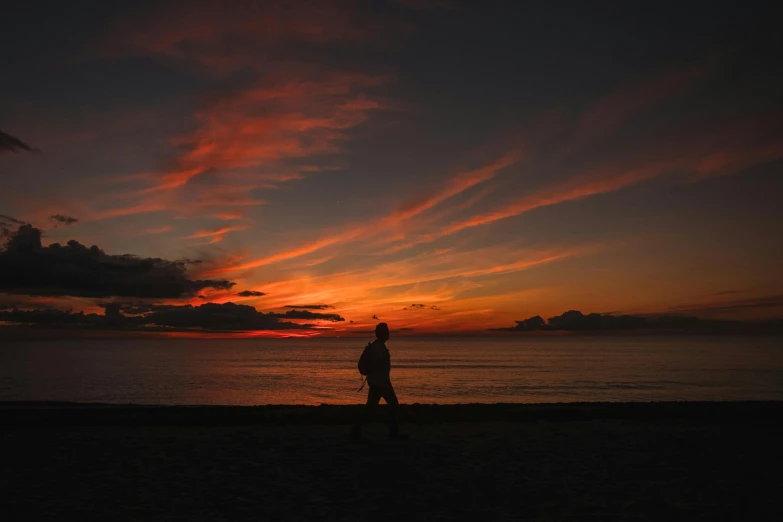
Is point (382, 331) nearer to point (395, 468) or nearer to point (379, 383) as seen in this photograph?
point (379, 383)

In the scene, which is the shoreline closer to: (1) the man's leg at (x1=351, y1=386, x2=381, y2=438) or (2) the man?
(2) the man

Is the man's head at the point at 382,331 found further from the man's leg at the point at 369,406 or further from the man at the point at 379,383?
the man's leg at the point at 369,406

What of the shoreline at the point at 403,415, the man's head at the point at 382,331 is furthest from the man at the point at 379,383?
the shoreline at the point at 403,415

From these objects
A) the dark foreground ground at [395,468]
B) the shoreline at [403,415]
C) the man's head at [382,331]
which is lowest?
the shoreline at [403,415]

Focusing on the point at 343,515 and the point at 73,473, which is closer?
the point at 343,515

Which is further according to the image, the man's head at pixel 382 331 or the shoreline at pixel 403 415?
the shoreline at pixel 403 415

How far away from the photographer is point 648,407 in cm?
1856

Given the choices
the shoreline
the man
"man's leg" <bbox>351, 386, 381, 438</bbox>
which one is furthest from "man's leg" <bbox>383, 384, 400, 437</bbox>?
the shoreline

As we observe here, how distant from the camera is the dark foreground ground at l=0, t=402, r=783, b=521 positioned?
290 inches

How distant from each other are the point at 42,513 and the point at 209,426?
7708mm

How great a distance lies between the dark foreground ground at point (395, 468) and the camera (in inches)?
290

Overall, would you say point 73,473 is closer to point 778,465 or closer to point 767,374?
point 778,465

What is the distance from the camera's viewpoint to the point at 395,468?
32.1 feet

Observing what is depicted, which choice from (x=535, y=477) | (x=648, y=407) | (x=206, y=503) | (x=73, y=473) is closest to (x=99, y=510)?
(x=206, y=503)
